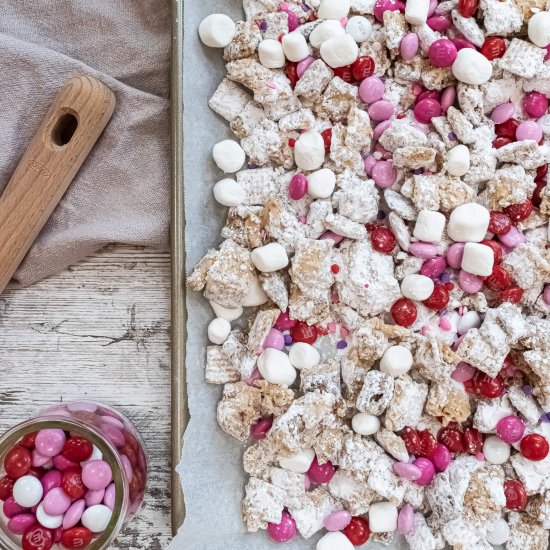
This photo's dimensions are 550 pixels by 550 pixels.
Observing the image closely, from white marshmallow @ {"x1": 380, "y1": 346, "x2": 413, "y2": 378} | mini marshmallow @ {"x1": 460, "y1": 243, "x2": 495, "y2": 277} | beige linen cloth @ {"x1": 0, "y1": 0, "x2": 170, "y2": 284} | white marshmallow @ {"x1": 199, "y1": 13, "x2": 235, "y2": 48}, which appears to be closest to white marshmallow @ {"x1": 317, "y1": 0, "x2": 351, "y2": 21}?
white marshmallow @ {"x1": 199, "y1": 13, "x2": 235, "y2": 48}

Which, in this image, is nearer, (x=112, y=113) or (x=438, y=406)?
(x=438, y=406)

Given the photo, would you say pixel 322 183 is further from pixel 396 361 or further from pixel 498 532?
pixel 498 532

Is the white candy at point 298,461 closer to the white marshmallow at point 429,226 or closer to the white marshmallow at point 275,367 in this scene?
the white marshmallow at point 275,367

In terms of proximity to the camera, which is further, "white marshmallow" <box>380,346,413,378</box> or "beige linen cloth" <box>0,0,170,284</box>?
"beige linen cloth" <box>0,0,170,284</box>

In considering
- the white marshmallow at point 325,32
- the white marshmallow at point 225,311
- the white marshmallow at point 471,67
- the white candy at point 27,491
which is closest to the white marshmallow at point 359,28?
the white marshmallow at point 325,32

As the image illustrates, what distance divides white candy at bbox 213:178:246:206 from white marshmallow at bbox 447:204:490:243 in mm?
301

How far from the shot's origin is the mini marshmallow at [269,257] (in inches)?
37.6

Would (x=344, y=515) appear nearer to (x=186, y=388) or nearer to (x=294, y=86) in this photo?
(x=186, y=388)

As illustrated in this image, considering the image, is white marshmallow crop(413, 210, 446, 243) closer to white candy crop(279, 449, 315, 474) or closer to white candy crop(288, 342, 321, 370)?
white candy crop(288, 342, 321, 370)

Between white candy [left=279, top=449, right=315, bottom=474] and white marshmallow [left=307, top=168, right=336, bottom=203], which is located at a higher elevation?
white marshmallow [left=307, top=168, right=336, bottom=203]

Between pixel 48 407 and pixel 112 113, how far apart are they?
1.53 ft

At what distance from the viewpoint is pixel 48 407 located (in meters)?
1.06

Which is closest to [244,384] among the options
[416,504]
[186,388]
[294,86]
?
[186,388]

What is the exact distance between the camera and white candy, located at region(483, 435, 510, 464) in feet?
3.18
